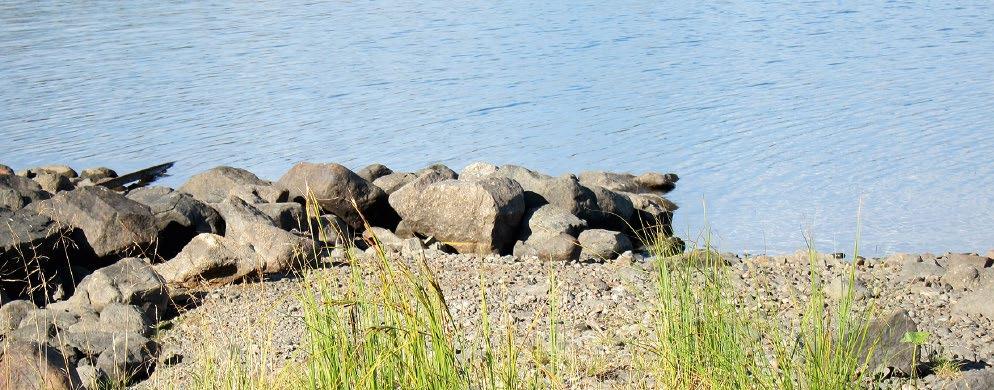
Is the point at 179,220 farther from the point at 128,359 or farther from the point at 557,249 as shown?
the point at 128,359

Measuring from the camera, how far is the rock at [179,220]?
9.85 m

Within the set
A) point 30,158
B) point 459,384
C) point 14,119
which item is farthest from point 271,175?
point 459,384

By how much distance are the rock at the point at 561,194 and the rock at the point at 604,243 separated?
0.98m

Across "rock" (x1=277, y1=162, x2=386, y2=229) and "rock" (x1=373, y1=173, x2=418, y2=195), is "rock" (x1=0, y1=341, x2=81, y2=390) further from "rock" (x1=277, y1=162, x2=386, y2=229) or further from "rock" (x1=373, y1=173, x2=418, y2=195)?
"rock" (x1=373, y1=173, x2=418, y2=195)

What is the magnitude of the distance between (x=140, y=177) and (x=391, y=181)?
4.97 m

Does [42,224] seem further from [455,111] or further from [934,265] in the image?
[455,111]

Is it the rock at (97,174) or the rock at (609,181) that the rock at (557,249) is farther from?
the rock at (97,174)

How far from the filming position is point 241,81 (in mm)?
24188

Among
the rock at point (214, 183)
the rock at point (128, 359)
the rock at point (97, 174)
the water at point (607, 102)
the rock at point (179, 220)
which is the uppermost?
the rock at point (128, 359)

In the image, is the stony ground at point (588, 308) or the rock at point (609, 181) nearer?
the stony ground at point (588, 308)

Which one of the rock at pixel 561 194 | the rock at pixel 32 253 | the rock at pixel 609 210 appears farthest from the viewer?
the rock at pixel 609 210

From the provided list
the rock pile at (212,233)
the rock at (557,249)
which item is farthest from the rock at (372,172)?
the rock at (557,249)

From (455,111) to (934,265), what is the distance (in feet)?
37.7

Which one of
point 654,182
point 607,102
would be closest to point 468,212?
point 654,182
